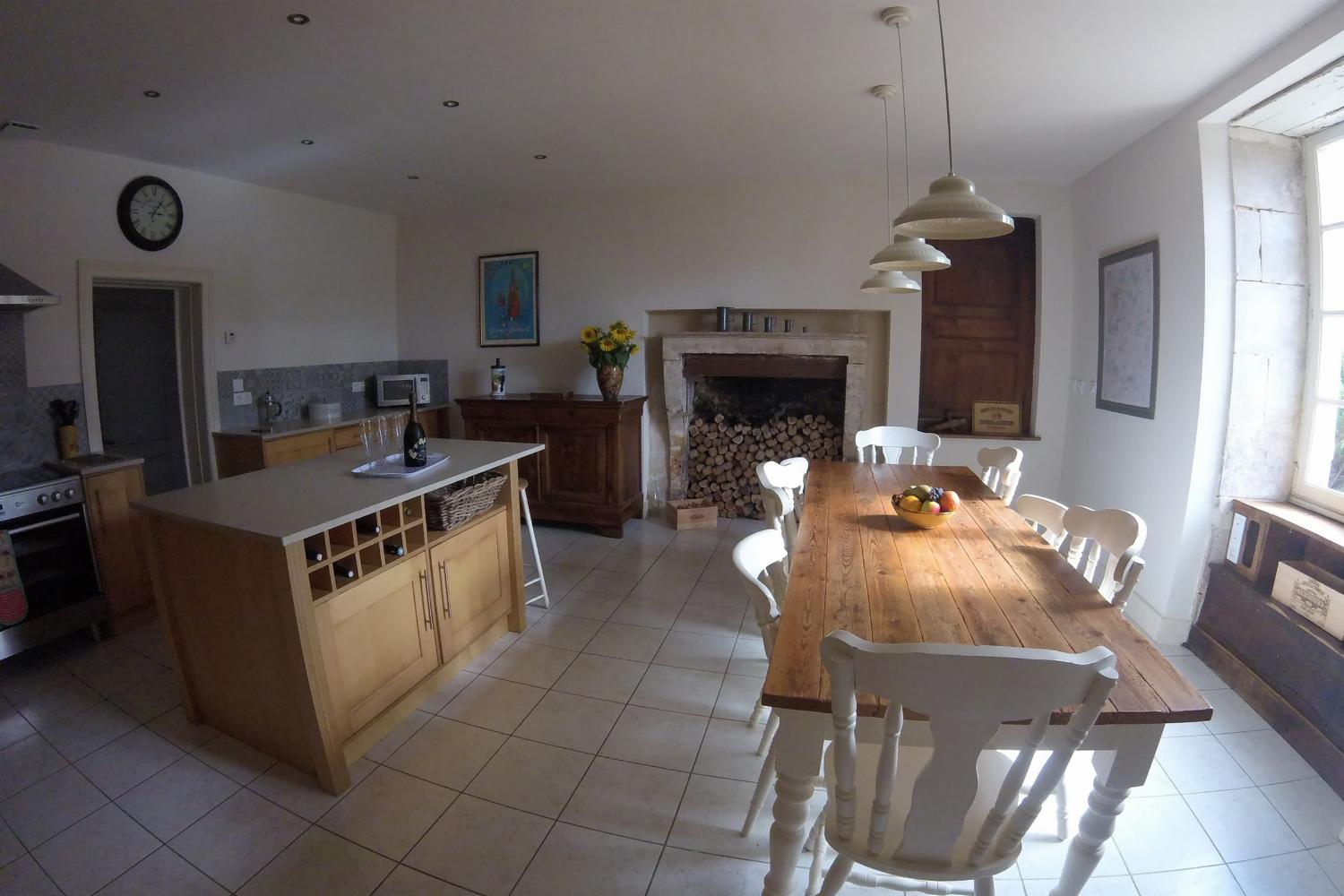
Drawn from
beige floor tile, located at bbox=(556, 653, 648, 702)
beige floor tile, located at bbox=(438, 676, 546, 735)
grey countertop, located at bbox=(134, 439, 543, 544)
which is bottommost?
beige floor tile, located at bbox=(438, 676, 546, 735)

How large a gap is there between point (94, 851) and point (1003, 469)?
3714mm

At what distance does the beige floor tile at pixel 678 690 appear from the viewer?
2354mm

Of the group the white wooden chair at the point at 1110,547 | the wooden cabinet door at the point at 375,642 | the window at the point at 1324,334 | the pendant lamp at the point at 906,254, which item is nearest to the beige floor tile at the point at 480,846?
the wooden cabinet door at the point at 375,642

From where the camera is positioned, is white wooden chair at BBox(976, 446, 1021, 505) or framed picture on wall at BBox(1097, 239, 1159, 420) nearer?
white wooden chair at BBox(976, 446, 1021, 505)

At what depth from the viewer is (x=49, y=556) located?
9.05 feet

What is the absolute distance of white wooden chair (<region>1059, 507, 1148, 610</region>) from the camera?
161cm

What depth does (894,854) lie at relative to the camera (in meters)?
1.18

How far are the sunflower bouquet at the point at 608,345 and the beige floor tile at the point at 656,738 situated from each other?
2.61 meters

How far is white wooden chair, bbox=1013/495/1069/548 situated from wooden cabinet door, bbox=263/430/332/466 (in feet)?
12.6

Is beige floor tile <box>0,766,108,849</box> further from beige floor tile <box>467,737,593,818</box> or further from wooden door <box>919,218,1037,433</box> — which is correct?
wooden door <box>919,218,1037,433</box>

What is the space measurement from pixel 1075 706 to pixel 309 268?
5.29 meters

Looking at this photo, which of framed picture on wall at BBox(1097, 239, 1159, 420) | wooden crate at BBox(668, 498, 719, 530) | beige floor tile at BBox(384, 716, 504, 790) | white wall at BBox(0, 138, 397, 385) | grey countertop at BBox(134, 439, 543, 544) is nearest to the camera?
grey countertop at BBox(134, 439, 543, 544)

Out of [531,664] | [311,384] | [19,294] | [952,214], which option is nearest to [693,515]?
[531,664]

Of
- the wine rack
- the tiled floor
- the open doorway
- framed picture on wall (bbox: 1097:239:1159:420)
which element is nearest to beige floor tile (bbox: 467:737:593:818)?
the tiled floor
